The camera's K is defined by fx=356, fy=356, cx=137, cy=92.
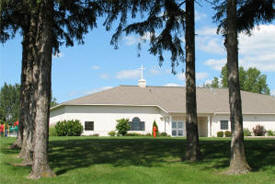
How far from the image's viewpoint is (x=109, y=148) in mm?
16328

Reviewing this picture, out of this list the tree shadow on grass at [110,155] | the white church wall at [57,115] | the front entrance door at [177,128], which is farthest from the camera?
the front entrance door at [177,128]

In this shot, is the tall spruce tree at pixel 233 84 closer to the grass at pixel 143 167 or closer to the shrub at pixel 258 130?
the grass at pixel 143 167

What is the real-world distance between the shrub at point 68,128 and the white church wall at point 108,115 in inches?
44.6

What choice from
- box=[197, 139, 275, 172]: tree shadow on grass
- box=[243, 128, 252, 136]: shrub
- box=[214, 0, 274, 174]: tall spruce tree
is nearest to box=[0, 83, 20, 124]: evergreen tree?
box=[243, 128, 252, 136]: shrub

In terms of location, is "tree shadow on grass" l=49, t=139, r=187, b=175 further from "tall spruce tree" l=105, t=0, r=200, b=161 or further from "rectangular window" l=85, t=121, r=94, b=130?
"rectangular window" l=85, t=121, r=94, b=130

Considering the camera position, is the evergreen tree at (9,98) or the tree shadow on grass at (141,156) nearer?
the tree shadow on grass at (141,156)

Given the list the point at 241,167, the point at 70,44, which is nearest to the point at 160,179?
the point at 241,167

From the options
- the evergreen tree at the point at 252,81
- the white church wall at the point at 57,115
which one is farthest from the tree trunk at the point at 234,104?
the evergreen tree at the point at 252,81

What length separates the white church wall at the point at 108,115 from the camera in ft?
116

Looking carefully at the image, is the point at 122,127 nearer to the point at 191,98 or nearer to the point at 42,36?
the point at 191,98

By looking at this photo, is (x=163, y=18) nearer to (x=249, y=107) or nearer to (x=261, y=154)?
(x=261, y=154)

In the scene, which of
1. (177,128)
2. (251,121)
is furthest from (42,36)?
(251,121)

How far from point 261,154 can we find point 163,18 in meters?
6.55

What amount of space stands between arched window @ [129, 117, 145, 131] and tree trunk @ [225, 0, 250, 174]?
26.0 m
